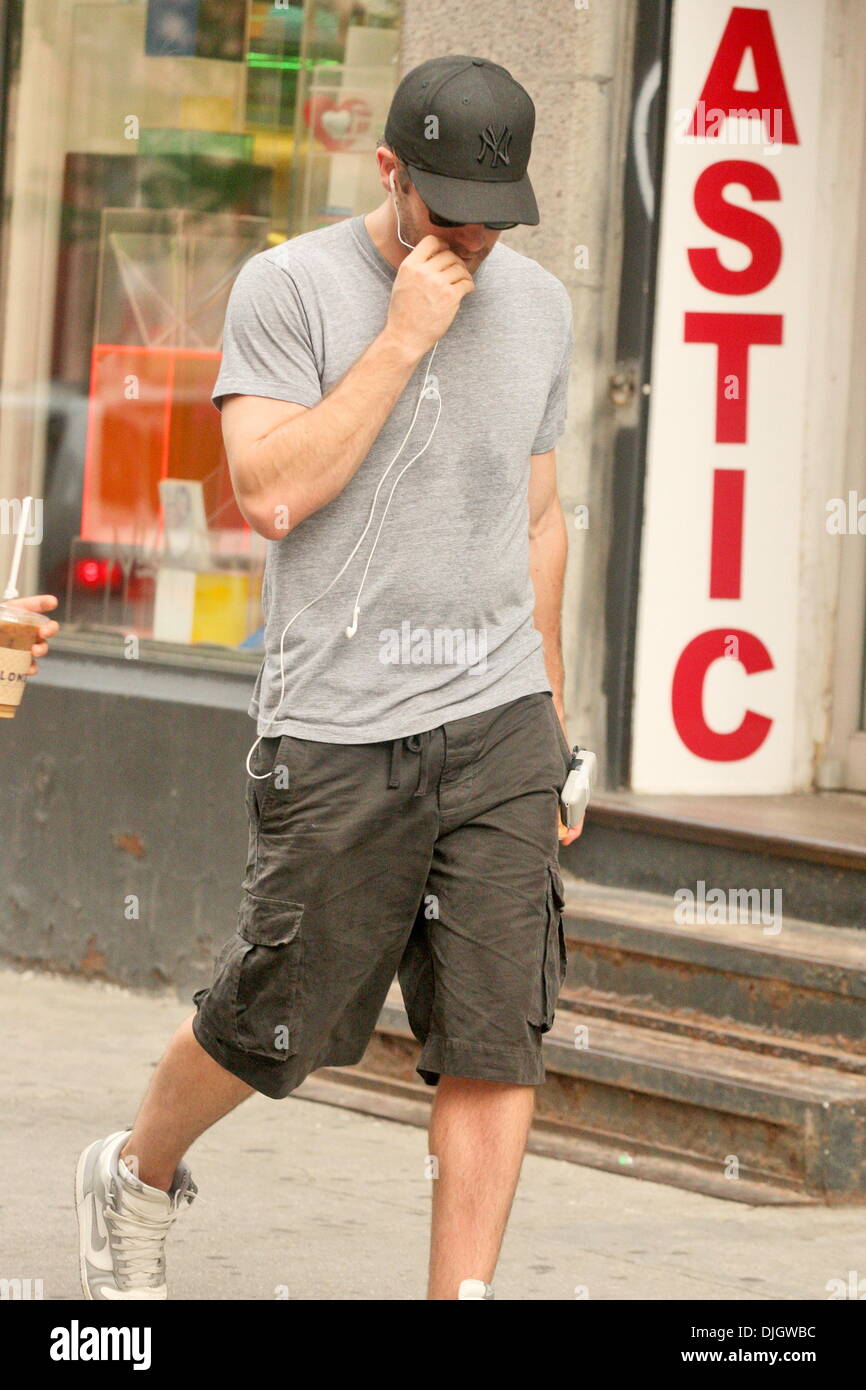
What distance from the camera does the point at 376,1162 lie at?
5.07 m

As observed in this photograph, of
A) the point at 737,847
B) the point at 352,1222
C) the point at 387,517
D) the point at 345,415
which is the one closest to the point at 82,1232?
the point at 352,1222

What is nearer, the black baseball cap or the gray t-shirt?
the black baseball cap

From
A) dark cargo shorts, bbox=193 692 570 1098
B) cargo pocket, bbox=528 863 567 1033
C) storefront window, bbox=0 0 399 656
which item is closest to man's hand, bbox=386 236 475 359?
dark cargo shorts, bbox=193 692 570 1098

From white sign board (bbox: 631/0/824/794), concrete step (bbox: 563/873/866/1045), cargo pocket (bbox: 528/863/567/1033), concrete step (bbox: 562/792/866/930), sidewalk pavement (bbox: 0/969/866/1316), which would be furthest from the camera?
white sign board (bbox: 631/0/824/794)

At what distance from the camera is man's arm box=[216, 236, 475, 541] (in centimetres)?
336

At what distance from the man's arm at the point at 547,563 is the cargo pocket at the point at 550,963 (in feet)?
1.18

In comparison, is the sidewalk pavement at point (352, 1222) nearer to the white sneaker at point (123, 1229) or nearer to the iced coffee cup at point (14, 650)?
the white sneaker at point (123, 1229)

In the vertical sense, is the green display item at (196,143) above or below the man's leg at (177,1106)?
above

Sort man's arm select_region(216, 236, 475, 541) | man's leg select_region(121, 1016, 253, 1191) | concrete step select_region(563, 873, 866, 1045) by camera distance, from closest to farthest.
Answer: man's arm select_region(216, 236, 475, 541)
man's leg select_region(121, 1016, 253, 1191)
concrete step select_region(563, 873, 866, 1045)

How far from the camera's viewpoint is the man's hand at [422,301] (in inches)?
133

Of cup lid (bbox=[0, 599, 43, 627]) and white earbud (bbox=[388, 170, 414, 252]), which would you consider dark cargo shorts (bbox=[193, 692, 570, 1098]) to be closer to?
cup lid (bbox=[0, 599, 43, 627])

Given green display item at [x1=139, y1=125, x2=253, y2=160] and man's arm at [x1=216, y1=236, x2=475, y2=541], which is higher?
green display item at [x1=139, y1=125, x2=253, y2=160]

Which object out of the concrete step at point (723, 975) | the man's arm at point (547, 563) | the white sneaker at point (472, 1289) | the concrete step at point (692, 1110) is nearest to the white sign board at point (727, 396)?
the concrete step at point (723, 975)

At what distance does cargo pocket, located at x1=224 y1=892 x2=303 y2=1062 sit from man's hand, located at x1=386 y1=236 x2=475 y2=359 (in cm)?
94
